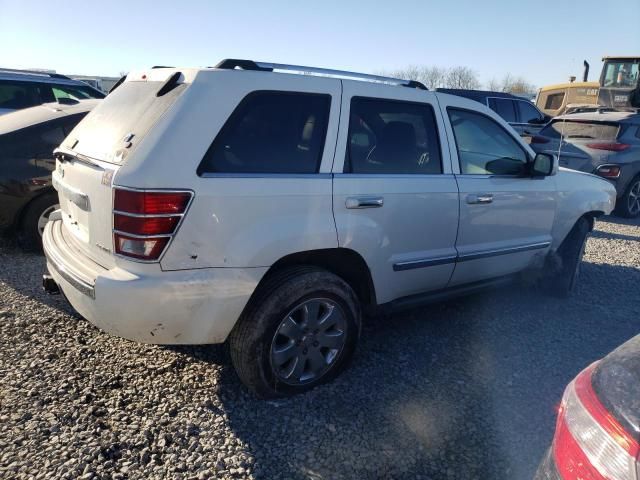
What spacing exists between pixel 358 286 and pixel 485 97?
9362mm

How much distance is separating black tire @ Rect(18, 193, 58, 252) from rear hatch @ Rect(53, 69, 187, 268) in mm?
1911

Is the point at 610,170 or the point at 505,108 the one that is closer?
the point at 610,170

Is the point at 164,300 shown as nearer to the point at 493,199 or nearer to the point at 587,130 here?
the point at 493,199

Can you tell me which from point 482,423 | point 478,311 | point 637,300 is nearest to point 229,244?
point 482,423

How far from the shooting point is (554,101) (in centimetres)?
2058

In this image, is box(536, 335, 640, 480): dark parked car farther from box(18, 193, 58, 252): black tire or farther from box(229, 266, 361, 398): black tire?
box(18, 193, 58, 252): black tire

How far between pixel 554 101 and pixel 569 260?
18.2 m

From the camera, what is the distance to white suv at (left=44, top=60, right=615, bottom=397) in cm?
250

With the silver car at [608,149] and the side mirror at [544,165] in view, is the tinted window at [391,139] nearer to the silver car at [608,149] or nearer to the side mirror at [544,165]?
the side mirror at [544,165]

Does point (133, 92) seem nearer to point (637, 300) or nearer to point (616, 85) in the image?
point (637, 300)

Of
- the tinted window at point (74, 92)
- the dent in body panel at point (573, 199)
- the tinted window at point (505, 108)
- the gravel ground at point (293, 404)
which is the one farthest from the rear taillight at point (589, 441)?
the tinted window at point (505, 108)

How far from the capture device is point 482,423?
2.89m

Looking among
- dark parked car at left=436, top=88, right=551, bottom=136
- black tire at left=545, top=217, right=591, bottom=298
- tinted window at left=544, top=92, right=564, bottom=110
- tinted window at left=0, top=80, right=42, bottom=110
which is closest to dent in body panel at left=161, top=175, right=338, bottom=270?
black tire at left=545, top=217, right=591, bottom=298

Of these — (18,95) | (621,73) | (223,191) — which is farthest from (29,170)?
(621,73)
